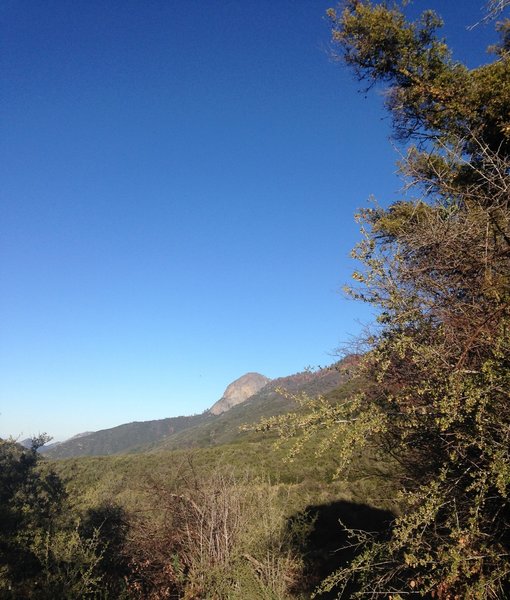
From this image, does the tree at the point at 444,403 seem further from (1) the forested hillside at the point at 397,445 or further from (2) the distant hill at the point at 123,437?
(2) the distant hill at the point at 123,437

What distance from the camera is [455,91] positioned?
7305mm

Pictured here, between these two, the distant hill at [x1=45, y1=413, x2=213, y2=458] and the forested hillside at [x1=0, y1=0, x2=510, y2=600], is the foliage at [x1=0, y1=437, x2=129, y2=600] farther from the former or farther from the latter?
the distant hill at [x1=45, y1=413, x2=213, y2=458]

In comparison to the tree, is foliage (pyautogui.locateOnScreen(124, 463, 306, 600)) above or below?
below

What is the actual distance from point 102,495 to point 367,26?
53.4ft

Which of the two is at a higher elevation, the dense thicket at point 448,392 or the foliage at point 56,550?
the dense thicket at point 448,392

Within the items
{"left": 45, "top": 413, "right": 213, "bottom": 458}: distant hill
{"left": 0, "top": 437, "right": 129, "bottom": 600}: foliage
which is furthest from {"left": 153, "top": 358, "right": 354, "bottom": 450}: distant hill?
{"left": 45, "top": 413, "right": 213, "bottom": 458}: distant hill

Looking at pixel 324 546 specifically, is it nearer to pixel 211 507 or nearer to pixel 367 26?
pixel 211 507

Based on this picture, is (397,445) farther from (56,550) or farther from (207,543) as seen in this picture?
(56,550)

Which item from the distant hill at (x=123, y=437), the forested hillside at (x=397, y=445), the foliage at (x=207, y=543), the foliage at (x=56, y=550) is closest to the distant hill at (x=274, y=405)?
the forested hillside at (x=397, y=445)

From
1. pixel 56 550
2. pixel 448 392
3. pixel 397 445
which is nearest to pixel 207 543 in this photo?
pixel 56 550

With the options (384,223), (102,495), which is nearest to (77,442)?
(102,495)

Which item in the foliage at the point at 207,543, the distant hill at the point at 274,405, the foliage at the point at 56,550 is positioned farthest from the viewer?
the foliage at the point at 56,550

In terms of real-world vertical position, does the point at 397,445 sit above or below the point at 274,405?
above

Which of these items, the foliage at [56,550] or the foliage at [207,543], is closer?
the foliage at [207,543]
